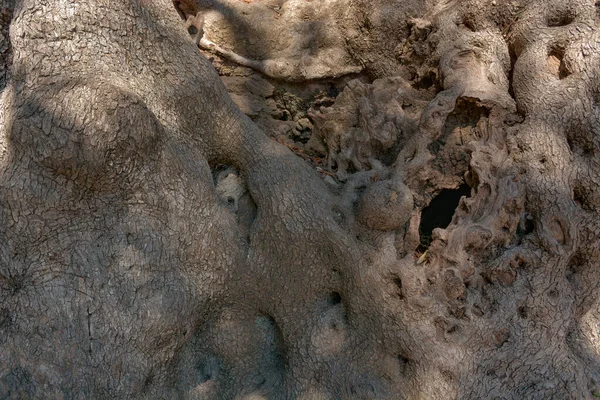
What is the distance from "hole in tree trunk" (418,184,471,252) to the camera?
→ 3285mm

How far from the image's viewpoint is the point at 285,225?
8.85 feet

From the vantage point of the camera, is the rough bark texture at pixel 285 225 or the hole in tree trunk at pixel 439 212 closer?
the rough bark texture at pixel 285 225

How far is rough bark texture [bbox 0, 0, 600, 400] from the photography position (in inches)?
89.7

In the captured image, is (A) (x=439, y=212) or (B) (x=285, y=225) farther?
(A) (x=439, y=212)

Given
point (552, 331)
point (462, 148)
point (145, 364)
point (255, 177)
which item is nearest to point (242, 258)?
point (255, 177)

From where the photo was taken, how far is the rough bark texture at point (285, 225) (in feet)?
7.48

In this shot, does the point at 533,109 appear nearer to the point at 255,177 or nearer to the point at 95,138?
the point at 255,177

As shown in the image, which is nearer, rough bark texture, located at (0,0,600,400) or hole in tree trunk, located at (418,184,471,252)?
rough bark texture, located at (0,0,600,400)

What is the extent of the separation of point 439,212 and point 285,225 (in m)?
1.21

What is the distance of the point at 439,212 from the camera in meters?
3.33

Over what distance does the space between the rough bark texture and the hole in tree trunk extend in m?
0.02

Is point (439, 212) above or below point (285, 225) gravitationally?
below

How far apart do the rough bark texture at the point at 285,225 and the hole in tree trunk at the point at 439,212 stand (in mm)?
16

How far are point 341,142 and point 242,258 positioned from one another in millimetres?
1093
